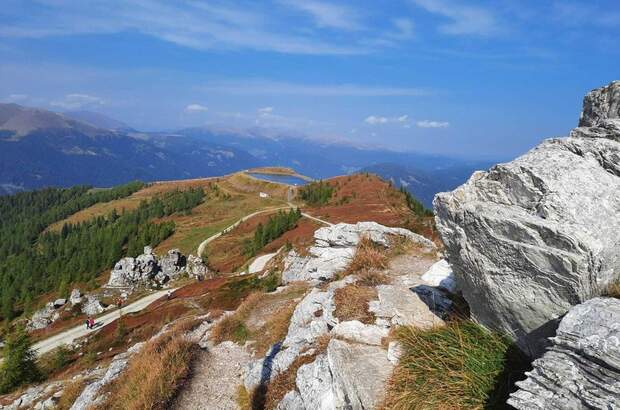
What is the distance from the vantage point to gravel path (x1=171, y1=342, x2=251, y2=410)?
14.1 meters

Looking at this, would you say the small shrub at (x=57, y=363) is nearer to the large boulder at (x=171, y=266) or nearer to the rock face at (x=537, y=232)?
the rock face at (x=537, y=232)

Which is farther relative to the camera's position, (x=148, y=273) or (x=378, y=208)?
(x=148, y=273)

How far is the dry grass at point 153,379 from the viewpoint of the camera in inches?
528

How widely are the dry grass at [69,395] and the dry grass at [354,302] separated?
45.3ft

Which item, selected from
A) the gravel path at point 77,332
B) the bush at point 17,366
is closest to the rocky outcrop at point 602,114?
the bush at point 17,366

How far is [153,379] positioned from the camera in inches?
556

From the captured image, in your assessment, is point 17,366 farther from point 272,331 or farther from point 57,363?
point 272,331

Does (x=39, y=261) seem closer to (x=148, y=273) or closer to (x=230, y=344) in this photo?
(x=148, y=273)

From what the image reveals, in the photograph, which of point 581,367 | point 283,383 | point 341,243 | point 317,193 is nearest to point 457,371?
point 581,367

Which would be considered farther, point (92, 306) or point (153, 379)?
point (92, 306)

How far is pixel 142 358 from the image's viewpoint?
16.7 metres

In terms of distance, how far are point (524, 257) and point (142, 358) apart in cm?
1582

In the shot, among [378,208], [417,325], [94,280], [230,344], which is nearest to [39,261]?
[94,280]

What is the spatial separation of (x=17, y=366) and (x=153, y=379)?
27.9 metres
